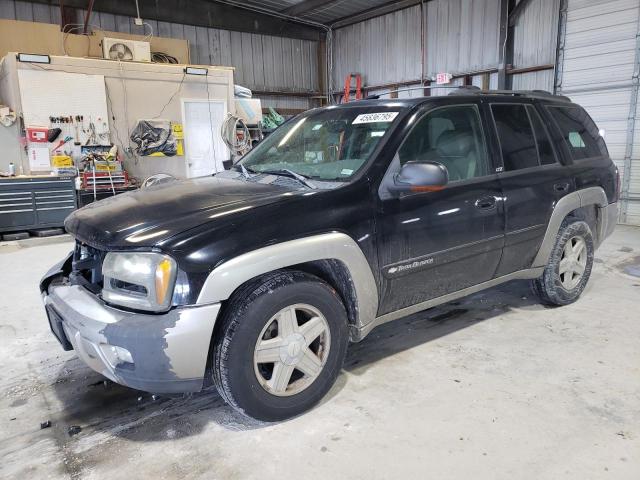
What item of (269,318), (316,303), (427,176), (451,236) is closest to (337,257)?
(316,303)

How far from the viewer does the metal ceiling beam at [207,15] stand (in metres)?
10.7

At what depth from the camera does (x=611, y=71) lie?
7895 millimetres

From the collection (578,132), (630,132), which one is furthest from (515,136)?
(630,132)

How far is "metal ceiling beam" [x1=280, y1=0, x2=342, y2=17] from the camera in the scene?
11664mm

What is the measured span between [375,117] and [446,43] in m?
9.77

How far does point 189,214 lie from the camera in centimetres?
211

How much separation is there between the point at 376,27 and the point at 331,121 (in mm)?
11224

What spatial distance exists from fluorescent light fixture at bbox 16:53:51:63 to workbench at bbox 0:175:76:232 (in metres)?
1.78

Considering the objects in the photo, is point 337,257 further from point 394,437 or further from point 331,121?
point 331,121

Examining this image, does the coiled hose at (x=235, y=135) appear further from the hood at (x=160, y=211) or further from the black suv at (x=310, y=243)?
the hood at (x=160, y=211)

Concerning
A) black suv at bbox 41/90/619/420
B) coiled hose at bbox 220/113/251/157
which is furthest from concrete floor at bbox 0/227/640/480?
coiled hose at bbox 220/113/251/157

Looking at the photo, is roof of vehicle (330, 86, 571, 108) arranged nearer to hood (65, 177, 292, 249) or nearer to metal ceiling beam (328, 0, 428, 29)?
hood (65, 177, 292, 249)

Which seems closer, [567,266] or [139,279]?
[139,279]

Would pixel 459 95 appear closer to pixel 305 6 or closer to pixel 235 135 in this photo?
pixel 235 135
